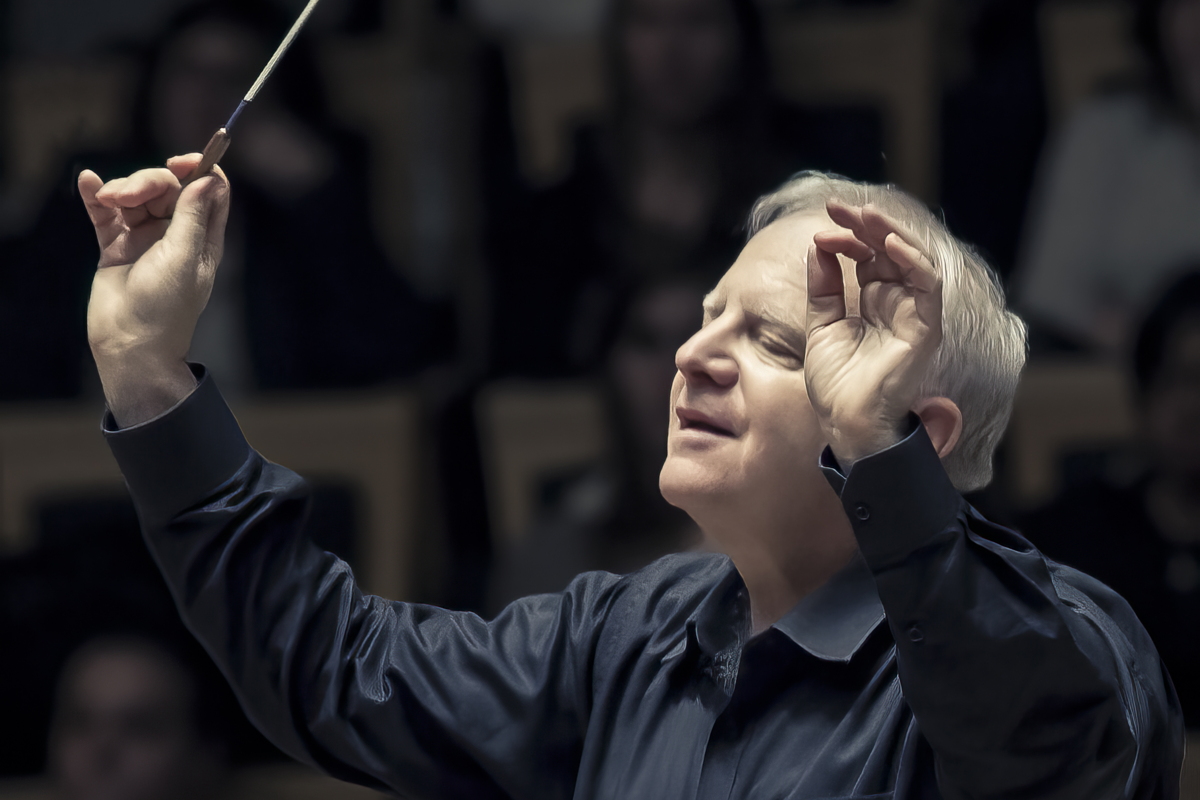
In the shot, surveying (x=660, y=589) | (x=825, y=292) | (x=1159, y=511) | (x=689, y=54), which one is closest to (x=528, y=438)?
(x=689, y=54)

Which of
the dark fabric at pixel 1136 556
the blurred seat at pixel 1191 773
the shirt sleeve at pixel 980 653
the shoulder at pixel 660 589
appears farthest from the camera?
the dark fabric at pixel 1136 556

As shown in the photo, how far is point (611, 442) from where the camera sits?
183cm

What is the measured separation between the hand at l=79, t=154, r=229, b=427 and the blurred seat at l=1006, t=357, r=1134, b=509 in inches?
48.0

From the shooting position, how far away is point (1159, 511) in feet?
5.50

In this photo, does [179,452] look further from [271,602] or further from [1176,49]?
[1176,49]

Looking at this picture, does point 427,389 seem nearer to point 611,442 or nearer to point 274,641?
point 611,442

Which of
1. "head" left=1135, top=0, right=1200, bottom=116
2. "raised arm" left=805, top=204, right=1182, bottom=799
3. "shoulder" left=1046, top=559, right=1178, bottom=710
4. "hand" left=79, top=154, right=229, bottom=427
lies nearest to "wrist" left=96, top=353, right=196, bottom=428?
"hand" left=79, top=154, right=229, bottom=427

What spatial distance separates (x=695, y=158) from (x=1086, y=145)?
0.51m

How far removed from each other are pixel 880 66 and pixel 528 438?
71 centimetres

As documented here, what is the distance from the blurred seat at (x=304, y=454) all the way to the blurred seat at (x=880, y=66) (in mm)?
705

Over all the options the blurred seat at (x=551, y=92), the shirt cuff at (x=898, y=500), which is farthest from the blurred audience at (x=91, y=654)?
the shirt cuff at (x=898, y=500)

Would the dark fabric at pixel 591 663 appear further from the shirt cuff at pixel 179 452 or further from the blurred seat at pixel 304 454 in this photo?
the blurred seat at pixel 304 454

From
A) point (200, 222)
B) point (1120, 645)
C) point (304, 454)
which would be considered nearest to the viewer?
point (1120, 645)

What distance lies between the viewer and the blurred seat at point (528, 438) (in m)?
1.86
